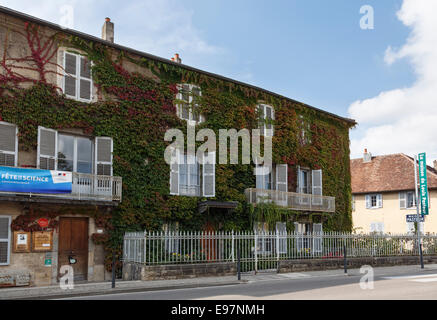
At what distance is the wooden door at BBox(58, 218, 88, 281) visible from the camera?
16172mm

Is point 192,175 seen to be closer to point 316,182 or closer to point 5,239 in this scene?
point 5,239

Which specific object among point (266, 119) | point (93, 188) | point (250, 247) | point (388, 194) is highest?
point (266, 119)

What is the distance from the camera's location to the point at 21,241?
15070 millimetres

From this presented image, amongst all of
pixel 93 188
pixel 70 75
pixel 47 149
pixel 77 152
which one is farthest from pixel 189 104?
pixel 47 149

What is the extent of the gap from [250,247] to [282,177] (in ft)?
18.2

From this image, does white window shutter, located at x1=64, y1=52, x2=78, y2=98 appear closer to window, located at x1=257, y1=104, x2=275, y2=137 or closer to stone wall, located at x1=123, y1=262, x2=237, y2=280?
stone wall, located at x1=123, y1=262, x2=237, y2=280

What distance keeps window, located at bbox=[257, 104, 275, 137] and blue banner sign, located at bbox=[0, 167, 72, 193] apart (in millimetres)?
10903

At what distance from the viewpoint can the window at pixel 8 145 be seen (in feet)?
49.5

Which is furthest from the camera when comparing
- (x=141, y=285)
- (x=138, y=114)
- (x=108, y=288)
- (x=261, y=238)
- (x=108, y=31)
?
(x=261, y=238)

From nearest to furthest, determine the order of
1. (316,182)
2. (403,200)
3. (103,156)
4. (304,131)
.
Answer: (103,156)
(316,182)
(304,131)
(403,200)

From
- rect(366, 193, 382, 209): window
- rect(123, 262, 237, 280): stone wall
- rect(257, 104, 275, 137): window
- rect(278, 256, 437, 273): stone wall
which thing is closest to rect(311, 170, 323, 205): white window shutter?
rect(257, 104, 275, 137): window

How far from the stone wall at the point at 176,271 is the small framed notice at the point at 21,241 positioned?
3.41 meters

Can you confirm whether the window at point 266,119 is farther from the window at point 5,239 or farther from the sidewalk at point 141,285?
the window at point 5,239
